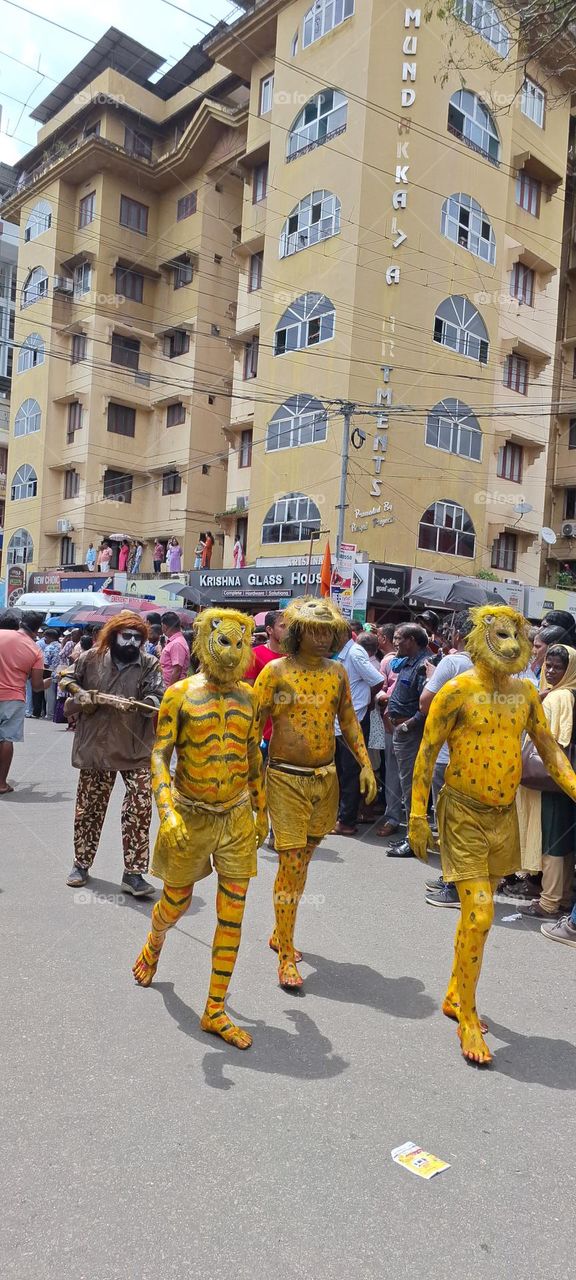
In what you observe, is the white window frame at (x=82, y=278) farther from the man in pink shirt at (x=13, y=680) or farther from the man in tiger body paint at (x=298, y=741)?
the man in tiger body paint at (x=298, y=741)

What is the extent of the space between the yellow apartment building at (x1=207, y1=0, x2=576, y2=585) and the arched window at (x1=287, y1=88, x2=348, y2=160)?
0.06 meters

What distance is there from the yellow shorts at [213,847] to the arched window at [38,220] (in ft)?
122

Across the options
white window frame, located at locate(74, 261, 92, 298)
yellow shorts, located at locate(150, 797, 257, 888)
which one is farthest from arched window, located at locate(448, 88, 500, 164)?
yellow shorts, located at locate(150, 797, 257, 888)

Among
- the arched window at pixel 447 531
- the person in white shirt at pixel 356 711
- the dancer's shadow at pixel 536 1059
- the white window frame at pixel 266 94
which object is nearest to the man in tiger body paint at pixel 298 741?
the dancer's shadow at pixel 536 1059

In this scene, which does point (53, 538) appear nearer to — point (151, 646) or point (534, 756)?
point (151, 646)

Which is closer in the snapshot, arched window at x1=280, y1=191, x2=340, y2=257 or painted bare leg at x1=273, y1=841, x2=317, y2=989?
painted bare leg at x1=273, y1=841, x2=317, y2=989

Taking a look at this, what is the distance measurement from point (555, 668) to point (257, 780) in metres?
2.45

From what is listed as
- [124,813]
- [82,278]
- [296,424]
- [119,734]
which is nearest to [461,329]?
[296,424]

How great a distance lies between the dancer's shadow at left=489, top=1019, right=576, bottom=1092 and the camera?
3.53 metres

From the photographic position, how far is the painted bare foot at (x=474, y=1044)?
11.8 ft

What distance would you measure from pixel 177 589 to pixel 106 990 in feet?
60.3

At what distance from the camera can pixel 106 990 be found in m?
4.14

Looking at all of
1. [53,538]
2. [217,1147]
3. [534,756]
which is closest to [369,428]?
[53,538]

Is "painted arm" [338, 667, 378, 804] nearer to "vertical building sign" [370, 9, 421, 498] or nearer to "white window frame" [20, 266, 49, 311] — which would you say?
"vertical building sign" [370, 9, 421, 498]
